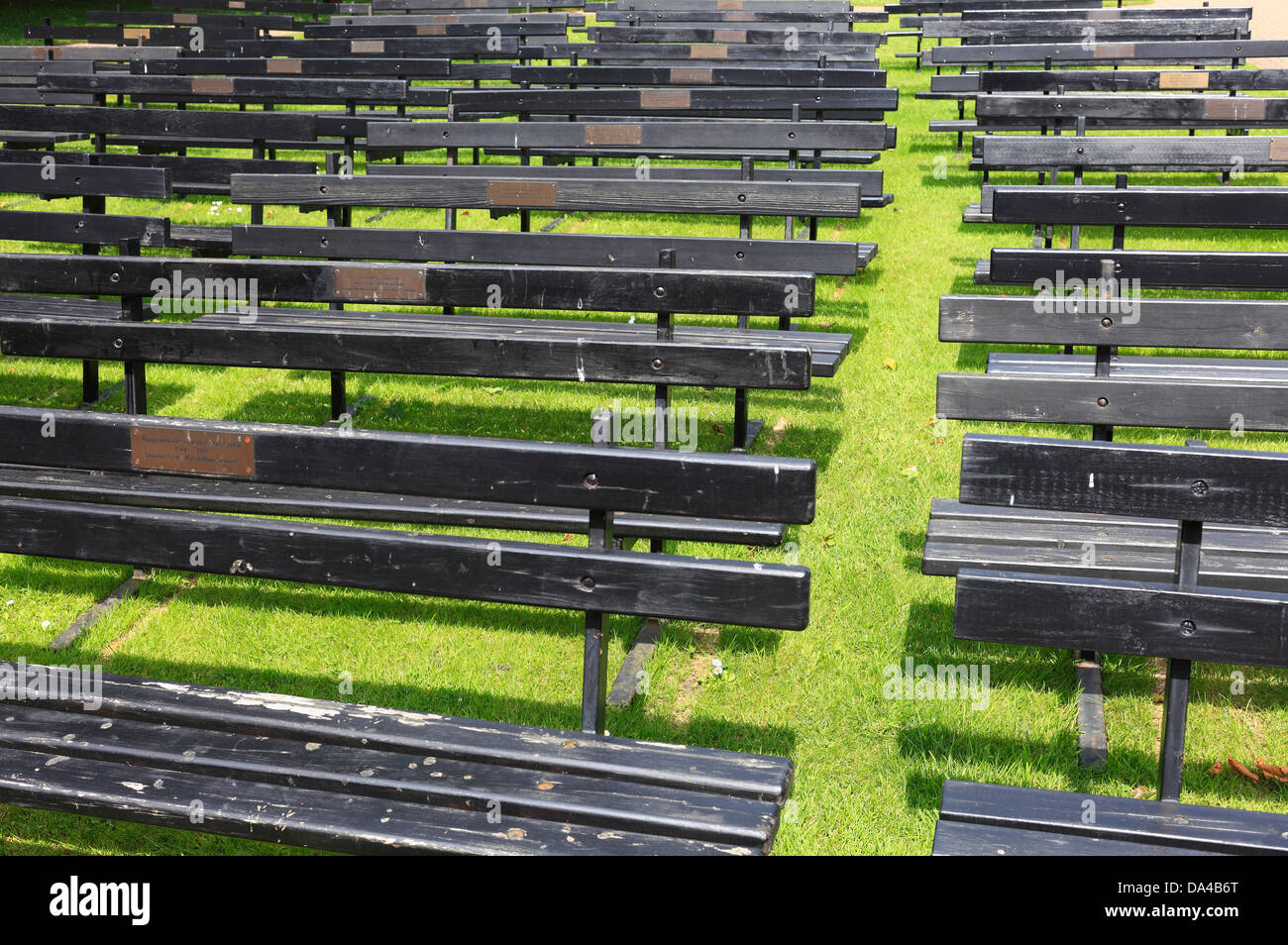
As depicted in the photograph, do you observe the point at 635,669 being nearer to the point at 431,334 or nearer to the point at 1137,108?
the point at 431,334

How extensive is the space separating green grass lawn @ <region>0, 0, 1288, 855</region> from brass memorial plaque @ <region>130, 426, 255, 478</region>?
899 millimetres

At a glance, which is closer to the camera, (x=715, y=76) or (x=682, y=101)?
(x=682, y=101)

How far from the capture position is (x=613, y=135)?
759 centimetres

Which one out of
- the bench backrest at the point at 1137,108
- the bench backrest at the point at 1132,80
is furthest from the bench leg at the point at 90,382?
the bench backrest at the point at 1132,80

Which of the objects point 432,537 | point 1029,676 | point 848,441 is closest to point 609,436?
point 432,537

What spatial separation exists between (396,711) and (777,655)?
1348 millimetres

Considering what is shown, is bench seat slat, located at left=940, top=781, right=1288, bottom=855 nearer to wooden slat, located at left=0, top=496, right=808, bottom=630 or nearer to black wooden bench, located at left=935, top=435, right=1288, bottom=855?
black wooden bench, located at left=935, top=435, right=1288, bottom=855

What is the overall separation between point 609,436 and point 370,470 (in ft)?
2.45

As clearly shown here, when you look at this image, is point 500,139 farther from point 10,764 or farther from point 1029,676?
point 10,764

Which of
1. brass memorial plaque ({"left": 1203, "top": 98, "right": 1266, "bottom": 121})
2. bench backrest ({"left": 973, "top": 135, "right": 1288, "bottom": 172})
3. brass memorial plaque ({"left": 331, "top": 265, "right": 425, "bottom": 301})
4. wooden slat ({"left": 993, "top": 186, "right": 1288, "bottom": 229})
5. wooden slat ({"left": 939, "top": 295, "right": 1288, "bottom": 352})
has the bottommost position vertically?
wooden slat ({"left": 939, "top": 295, "right": 1288, "bottom": 352})

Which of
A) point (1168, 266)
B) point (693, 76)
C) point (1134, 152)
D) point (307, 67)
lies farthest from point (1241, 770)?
point (307, 67)

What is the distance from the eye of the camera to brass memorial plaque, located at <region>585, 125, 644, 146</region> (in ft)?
24.7

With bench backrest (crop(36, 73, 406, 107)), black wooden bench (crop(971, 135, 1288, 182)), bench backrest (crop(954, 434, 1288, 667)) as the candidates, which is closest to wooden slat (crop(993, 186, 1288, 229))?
black wooden bench (crop(971, 135, 1288, 182))

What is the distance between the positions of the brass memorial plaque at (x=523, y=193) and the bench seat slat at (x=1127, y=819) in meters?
3.94
